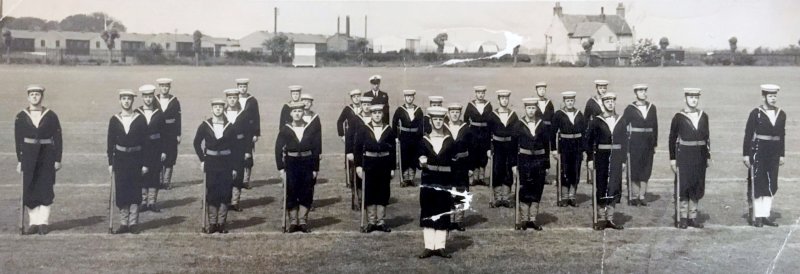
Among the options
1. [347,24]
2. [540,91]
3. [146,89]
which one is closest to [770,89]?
[540,91]

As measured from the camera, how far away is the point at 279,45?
6625 mm

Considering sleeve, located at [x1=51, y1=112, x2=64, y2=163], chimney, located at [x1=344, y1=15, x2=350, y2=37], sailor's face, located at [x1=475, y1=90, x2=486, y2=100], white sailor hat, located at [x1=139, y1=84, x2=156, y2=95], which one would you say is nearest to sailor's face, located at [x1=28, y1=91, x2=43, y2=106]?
sleeve, located at [x1=51, y1=112, x2=64, y2=163]

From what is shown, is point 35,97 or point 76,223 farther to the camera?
point 76,223

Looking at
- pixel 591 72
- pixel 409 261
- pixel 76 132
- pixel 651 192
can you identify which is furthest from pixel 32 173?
pixel 651 192

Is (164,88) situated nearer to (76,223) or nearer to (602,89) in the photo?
(76,223)

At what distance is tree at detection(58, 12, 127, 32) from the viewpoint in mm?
5590

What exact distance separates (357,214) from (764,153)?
3.56 m

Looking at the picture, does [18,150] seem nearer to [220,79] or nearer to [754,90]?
[220,79]

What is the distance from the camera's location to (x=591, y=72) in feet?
23.0

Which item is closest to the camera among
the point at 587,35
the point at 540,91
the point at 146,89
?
the point at 146,89

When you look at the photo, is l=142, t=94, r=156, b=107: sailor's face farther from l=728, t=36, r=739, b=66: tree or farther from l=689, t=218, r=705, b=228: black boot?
l=728, t=36, r=739, b=66: tree

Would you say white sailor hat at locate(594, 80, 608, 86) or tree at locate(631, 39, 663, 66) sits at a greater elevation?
tree at locate(631, 39, 663, 66)

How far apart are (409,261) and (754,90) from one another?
161 inches

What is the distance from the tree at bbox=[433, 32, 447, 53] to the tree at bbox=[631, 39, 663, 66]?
1962mm
